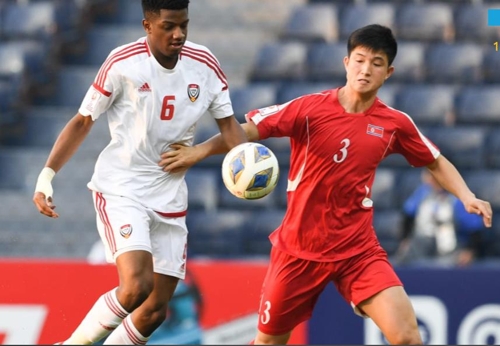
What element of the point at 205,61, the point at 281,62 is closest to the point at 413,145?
the point at 205,61

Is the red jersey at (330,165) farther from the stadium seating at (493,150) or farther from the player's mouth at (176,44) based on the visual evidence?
the stadium seating at (493,150)

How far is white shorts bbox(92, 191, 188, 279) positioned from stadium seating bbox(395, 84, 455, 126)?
5.47 meters

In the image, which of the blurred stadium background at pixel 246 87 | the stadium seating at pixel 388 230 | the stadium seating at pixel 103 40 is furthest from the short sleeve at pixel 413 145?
the stadium seating at pixel 103 40

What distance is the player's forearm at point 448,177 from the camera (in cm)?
663

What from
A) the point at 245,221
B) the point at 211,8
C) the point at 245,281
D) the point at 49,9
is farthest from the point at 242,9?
the point at 245,281

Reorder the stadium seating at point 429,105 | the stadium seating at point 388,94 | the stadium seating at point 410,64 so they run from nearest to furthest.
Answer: the stadium seating at point 388,94
the stadium seating at point 429,105
the stadium seating at point 410,64

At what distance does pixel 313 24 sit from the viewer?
12.7 metres

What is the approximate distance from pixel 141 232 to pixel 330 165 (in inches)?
45.1

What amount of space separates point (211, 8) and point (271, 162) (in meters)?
7.97

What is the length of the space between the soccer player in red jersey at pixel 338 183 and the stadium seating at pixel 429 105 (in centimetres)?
500

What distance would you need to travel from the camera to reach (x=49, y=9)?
44.1ft

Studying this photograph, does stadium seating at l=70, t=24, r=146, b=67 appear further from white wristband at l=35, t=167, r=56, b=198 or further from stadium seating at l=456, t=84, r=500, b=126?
white wristband at l=35, t=167, r=56, b=198

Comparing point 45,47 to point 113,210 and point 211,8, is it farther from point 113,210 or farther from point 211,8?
point 113,210

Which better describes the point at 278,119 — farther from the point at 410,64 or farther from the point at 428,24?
the point at 428,24
